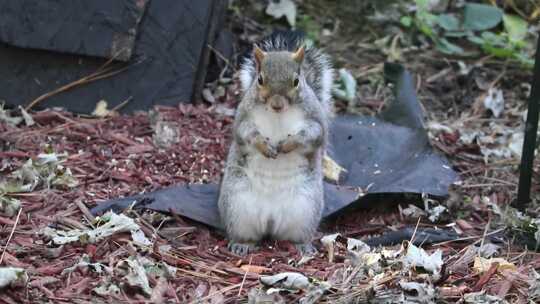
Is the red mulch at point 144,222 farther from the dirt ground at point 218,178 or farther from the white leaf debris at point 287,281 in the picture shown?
the white leaf debris at point 287,281

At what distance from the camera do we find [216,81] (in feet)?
19.1

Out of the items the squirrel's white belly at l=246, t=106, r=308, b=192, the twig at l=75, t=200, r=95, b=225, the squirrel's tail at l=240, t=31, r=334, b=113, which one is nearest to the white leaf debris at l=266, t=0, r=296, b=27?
the squirrel's tail at l=240, t=31, r=334, b=113

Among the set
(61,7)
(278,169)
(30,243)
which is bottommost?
(30,243)

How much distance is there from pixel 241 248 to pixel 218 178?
83 cm

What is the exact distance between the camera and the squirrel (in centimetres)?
379

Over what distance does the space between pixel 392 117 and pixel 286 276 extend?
83.8 inches

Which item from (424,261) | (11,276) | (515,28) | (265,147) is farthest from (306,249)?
(515,28)

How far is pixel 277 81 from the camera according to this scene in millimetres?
3660

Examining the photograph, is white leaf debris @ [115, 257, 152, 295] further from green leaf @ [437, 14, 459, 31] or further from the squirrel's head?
green leaf @ [437, 14, 459, 31]

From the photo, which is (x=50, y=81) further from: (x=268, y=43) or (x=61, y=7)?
(x=268, y=43)

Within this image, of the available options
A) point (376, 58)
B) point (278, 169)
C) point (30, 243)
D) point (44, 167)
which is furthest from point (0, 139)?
point (376, 58)

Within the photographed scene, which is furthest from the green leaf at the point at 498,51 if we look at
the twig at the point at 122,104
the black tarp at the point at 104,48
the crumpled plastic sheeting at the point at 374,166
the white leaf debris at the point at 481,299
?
the white leaf debris at the point at 481,299

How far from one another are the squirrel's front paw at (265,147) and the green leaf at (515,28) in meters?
2.98

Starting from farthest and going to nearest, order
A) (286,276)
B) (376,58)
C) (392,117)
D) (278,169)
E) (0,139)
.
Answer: (376,58)
(392,117)
(0,139)
(278,169)
(286,276)
